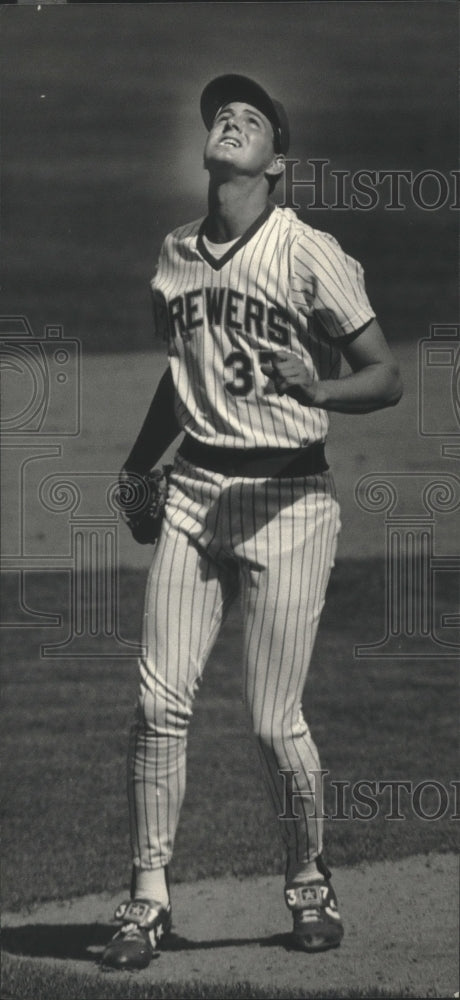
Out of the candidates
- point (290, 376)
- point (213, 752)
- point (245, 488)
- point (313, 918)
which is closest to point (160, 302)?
point (245, 488)

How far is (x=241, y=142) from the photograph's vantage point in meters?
3.46

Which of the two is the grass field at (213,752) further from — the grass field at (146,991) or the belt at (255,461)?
the belt at (255,461)

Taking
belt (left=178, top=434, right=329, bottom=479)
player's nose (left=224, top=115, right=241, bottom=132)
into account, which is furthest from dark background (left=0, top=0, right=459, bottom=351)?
belt (left=178, top=434, right=329, bottom=479)

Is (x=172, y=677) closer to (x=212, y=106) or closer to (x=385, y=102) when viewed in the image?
(x=212, y=106)

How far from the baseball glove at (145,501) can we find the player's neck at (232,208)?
509 mm

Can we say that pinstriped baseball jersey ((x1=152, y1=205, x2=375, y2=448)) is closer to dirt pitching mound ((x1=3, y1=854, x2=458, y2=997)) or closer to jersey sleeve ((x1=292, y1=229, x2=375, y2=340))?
jersey sleeve ((x1=292, y1=229, x2=375, y2=340))

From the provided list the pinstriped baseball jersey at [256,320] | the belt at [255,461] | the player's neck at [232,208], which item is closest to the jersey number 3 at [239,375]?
the pinstriped baseball jersey at [256,320]

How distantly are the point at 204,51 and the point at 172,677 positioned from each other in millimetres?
1373

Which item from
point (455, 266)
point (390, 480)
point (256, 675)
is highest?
point (455, 266)

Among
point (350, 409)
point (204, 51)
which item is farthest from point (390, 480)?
point (204, 51)

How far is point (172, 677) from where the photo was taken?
11.3 ft

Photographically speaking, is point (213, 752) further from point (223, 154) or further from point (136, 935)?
point (223, 154)

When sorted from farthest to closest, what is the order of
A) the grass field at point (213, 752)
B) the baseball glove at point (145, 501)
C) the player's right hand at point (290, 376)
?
the grass field at point (213, 752), the baseball glove at point (145, 501), the player's right hand at point (290, 376)

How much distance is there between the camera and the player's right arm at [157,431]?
3.61 meters
